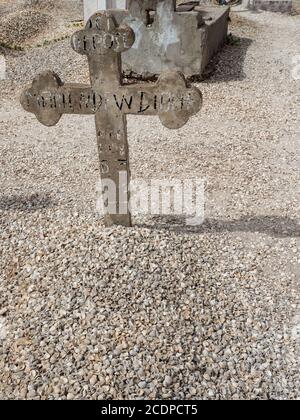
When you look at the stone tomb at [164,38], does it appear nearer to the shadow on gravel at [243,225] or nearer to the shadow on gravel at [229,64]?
the shadow on gravel at [229,64]

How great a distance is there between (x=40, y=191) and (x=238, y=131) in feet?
15.6

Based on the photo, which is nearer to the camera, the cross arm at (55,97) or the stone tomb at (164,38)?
the cross arm at (55,97)

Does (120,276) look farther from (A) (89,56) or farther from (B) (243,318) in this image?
(A) (89,56)

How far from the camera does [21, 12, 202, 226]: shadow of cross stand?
15.1 feet

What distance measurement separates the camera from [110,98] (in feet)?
16.2

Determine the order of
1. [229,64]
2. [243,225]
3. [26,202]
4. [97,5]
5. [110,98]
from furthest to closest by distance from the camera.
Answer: [97,5] < [229,64] < [26,202] < [243,225] < [110,98]

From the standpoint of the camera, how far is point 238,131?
9.50m

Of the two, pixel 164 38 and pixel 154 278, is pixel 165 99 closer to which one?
pixel 154 278

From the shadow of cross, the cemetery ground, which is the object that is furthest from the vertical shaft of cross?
the cemetery ground

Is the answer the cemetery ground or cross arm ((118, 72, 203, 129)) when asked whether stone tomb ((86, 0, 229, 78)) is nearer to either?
the cemetery ground

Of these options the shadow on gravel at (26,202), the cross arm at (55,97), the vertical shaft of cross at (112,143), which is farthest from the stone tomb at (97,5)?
the vertical shaft of cross at (112,143)

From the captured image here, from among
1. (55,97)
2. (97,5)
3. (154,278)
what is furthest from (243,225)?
(97,5)

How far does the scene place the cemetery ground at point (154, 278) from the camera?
3.97m

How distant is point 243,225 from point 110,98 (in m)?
2.80
